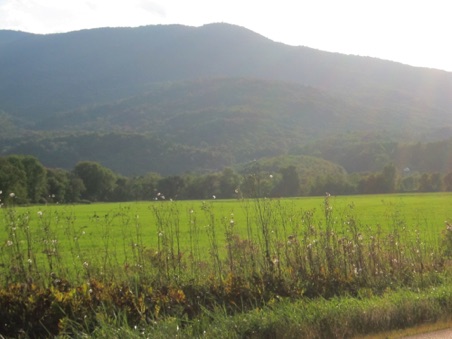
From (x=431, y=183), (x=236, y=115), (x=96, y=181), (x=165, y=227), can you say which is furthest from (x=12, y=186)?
(x=236, y=115)

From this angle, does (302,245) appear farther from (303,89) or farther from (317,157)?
(303,89)

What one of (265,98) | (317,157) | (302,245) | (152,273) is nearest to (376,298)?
(302,245)

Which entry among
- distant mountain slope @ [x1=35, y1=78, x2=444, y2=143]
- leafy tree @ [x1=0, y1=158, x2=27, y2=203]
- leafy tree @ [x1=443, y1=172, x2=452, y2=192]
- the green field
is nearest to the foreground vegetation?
the green field

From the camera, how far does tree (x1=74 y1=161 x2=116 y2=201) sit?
65056 millimetres

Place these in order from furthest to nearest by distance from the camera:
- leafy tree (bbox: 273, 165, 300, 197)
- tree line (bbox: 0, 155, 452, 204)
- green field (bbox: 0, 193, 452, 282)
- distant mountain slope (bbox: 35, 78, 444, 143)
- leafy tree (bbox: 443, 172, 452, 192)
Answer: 1. distant mountain slope (bbox: 35, 78, 444, 143)
2. leafy tree (bbox: 273, 165, 300, 197)
3. leafy tree (bbox: 443, 172, 452, 192)
4. tree line (bbox: 0, 155, 452, 204)
5. green field (bbox: 0, 193, 452, 282)

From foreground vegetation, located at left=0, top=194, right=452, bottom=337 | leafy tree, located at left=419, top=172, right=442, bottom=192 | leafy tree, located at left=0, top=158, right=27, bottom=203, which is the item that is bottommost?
leafy tree, located at left=419, top=172, right=442, bottom=192

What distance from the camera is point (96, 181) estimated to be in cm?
6950

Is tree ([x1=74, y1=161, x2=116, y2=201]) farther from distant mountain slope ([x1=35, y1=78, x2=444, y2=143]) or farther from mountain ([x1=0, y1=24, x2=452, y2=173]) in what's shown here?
distant mountain slope ([x1=35, y1=78, x2=444, y2=143])

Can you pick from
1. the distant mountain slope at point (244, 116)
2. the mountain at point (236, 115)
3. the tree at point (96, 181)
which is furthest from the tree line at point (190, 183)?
the distant mountain slope at point (244, 116)

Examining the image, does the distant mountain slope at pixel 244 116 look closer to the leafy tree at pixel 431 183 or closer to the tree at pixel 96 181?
the leafy tree at pixel 431 183

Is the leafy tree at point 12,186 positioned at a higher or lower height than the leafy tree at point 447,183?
higher

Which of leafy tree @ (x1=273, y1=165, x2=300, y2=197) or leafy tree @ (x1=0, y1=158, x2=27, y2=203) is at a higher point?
leafy tree @ (x1=0, y1=158, x2=27, y2=203)

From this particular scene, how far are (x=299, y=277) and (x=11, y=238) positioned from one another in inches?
176

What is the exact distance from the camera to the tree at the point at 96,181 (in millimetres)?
Answer: 65056
